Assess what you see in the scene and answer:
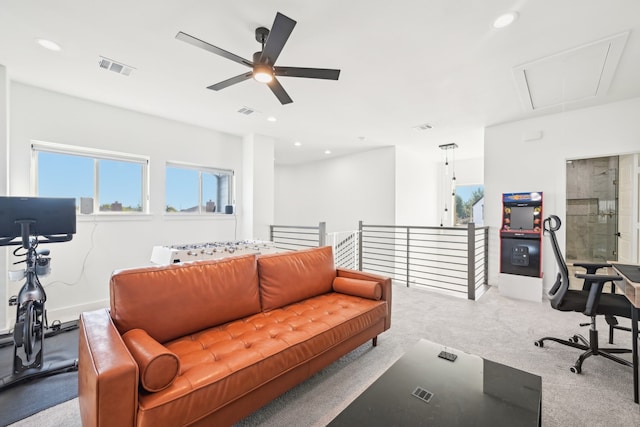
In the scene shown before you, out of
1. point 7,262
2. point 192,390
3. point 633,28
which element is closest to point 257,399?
point 192,390

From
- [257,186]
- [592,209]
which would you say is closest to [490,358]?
[257,186]

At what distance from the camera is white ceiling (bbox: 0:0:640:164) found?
209cm

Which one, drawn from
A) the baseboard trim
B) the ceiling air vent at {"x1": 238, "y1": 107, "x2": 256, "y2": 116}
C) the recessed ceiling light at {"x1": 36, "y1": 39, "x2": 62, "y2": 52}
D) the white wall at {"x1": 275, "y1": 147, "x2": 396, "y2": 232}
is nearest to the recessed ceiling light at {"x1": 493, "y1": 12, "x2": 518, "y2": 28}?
the ceiling air vent at {"x1": 238, "y1": 107, "x2": 256, "y2": 116}

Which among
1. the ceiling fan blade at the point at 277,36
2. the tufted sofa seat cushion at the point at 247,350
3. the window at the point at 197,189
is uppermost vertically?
the ceiling fan blade at the point at 277,36

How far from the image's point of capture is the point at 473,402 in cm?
130

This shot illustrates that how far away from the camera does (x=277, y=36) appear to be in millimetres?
1959

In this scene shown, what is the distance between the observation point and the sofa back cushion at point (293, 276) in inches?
92.8

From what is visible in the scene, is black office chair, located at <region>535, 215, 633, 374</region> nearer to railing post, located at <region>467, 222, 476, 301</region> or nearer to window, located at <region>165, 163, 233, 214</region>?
railing post, located at <region>467, 222, 476, 301</region>

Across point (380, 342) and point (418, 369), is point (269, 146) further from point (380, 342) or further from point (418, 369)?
point (418, 369)

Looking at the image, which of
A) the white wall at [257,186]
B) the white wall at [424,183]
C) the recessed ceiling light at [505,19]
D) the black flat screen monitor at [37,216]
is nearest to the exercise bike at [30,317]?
the black flat screen monitor at [37,216]

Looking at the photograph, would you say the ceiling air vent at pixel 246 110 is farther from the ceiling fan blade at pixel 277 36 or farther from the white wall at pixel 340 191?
the white wall at pixel 340 191

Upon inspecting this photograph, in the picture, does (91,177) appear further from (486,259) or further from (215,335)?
(486,259)

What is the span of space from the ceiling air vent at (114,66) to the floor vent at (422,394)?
3.82m

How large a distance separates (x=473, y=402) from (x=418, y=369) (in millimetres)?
328
